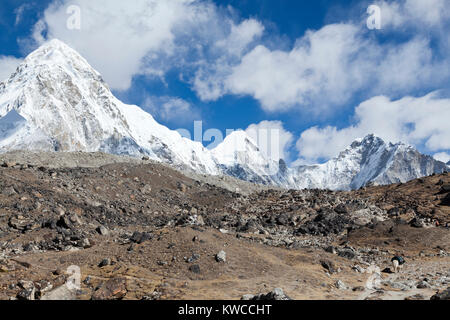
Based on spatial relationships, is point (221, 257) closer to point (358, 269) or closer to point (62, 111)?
point (358, 269)

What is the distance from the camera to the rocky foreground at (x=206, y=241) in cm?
1209

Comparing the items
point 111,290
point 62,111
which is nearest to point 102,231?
point 111,290

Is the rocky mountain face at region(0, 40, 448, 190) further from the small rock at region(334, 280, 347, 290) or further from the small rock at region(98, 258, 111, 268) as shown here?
the small rock at region(334, 280, 347, 290)

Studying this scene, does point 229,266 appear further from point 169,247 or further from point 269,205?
point 269,205

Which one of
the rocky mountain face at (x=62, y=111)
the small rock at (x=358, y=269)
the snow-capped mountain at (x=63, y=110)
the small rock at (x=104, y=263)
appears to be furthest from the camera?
the snow-capped mountain at (x=63, y=110)

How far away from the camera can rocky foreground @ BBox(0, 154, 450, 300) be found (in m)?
12.1

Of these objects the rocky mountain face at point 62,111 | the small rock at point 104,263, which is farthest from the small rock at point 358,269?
the rocky mountain face at point 62,111

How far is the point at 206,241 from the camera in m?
15.8

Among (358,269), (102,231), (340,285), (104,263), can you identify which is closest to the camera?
(340,285)

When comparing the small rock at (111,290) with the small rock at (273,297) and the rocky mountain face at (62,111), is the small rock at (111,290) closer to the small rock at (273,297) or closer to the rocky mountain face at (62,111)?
the small rock at (273,297)

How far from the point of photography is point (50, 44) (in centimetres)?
17275

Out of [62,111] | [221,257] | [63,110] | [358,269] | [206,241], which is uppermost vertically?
[63,110]

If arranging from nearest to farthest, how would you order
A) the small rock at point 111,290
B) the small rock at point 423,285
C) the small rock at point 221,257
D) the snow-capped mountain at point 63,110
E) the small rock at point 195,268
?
the small rock at point 111,290
the small rock at point 423,285
the small rock at point 195,268
the small rock at point 221,257
the snow-capped mountain at point 63,110

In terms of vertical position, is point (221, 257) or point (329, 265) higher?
point (221, 257)
